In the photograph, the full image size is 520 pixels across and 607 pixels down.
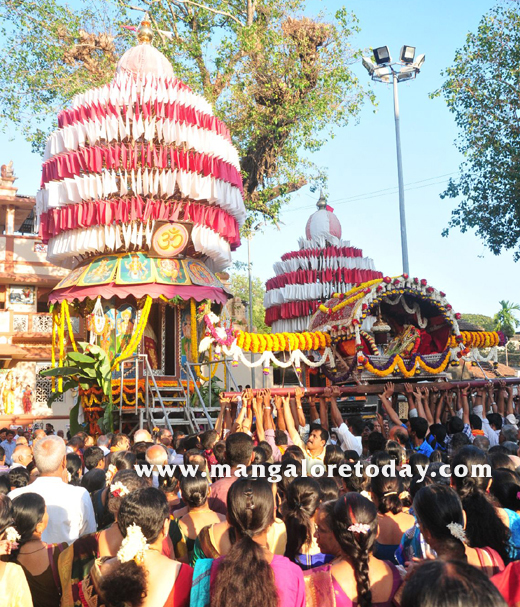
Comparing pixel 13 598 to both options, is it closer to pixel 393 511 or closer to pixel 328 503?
pixel 328 503

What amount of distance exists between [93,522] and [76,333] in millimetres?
18184

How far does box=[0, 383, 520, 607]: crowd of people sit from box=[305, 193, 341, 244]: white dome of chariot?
52.8 ft

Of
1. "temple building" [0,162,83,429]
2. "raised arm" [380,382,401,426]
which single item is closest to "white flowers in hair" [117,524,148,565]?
"raised arm" [380,382,401,426]

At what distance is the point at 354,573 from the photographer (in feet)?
10.5

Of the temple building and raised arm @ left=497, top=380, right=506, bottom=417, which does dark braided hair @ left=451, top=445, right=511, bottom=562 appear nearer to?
raised arm @ left=497, top=380, right=506, bottom=417

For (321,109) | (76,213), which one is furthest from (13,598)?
(321,109)

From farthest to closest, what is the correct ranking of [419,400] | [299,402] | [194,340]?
[194,340], [419,400], [299,402]

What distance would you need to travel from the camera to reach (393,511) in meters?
4.34

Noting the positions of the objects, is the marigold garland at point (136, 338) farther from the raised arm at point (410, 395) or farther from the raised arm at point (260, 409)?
the raised arm at point (410, 395)

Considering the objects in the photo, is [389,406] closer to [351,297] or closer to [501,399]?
[501,399]

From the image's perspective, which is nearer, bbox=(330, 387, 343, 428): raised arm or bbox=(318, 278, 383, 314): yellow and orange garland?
bbox=(330, 387, 343, 428): raised arm

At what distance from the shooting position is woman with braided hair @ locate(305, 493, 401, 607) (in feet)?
10.2

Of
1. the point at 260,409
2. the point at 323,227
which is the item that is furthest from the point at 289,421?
the point at 323,227

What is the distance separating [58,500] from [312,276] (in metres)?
16.4
